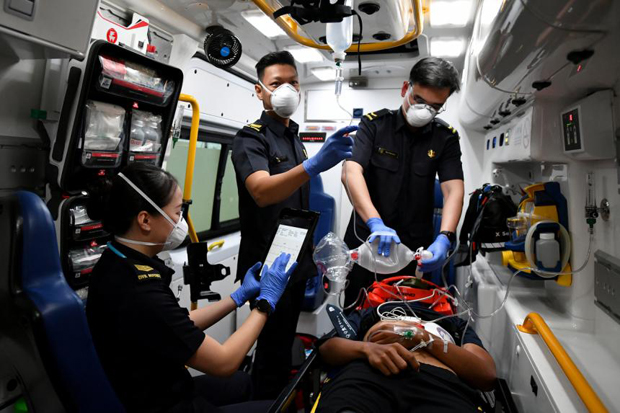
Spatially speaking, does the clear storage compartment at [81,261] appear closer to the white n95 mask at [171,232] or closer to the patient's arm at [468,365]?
the white n95 mask at [171,232]

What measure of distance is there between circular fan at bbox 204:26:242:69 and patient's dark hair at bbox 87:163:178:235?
1239 millimetres

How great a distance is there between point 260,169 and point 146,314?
0.94m

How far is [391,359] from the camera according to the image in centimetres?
154

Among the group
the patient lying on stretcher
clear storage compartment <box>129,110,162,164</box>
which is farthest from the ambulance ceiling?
the patient lying on stretcher

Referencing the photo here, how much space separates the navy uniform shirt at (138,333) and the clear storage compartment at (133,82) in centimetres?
101

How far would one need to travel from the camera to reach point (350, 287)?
227cm

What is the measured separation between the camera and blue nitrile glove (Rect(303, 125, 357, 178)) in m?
1.71

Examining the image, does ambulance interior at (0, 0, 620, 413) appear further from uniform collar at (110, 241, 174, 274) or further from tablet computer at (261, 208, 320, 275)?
tablet computer at (261, 208, 320, 275)

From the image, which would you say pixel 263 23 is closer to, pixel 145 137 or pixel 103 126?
pixel 145 137

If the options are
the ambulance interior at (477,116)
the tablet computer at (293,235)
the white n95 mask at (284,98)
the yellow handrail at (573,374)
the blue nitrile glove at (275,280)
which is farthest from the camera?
the white n95 mask at (284,98)

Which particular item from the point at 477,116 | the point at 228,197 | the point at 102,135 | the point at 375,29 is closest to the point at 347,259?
the point at 375,29

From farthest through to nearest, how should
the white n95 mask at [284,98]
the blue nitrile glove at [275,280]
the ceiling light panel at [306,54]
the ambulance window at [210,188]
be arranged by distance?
the ambulance window at [210,188], the ceiling light panel at [306,54], the white n95 mask at [284,98], the blue nitrile glove at [275,280]

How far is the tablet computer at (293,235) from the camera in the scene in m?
1.67

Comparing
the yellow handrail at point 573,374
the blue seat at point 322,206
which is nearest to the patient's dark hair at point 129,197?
the yellow handrail at point 573,374
